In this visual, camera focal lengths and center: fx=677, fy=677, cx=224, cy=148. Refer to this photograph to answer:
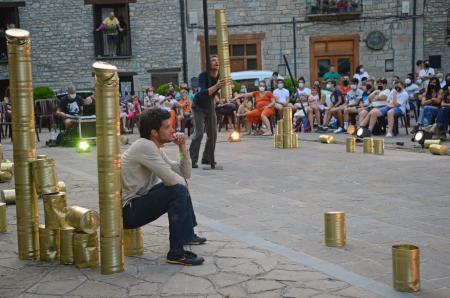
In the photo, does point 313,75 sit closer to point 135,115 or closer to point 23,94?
point 135,115

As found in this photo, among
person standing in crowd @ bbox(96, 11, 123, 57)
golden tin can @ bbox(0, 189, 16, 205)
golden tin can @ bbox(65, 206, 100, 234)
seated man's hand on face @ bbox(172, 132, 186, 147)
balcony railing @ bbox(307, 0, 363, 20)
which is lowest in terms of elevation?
golden tin can @ bbox(0, 189, 16, 205)

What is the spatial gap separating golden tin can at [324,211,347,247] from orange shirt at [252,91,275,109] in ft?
42.8

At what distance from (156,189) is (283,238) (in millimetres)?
1351

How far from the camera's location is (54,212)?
561 centimetres

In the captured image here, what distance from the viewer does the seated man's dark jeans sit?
5.45 m

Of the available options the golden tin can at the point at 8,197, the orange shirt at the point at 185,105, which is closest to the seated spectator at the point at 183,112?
the orange shirt at the point at 185,105

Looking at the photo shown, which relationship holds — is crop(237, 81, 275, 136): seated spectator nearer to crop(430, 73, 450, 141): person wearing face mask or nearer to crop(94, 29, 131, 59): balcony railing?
crop(430, 73, 450, 141): person wearing face mask

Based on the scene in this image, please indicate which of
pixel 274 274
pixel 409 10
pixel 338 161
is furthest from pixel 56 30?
pixel 274 274

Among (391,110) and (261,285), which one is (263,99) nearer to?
(391,110)

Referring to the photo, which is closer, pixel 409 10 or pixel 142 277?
pixel 142 277

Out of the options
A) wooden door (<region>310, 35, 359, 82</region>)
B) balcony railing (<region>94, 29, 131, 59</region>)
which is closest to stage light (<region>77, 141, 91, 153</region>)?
balcony railing (<region>94, 29, 131, 59</region>)

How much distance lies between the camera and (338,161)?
11859 mm

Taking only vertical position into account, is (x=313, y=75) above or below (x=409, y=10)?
below

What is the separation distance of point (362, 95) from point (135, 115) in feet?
26.3
